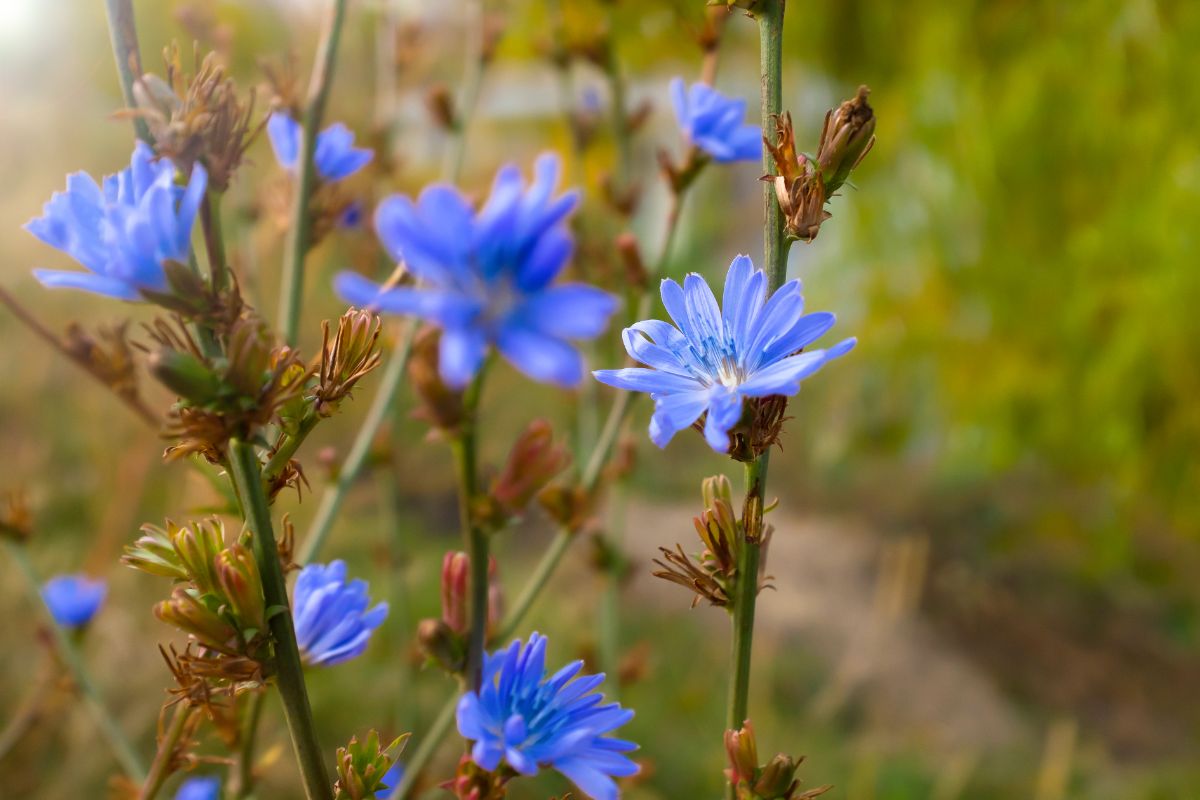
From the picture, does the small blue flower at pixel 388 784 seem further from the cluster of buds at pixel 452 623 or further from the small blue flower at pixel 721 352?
the small blue flower at pixel 721 352

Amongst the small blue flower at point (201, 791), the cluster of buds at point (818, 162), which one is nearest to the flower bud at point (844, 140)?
the cluster of buds at point (818, 162)

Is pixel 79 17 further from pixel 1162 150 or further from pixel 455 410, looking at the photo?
pixel 455 410

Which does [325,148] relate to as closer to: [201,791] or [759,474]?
[759,474]

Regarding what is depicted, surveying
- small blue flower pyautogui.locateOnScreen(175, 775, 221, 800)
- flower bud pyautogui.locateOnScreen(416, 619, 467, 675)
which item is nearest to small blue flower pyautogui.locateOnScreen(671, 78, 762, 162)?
flower bud pyautogui.locateOnScreen(416, 619, 467, 675)

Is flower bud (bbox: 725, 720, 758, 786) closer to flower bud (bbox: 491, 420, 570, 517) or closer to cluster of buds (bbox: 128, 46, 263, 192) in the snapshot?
flower bud (bbox: 491, 420, 570, 517)

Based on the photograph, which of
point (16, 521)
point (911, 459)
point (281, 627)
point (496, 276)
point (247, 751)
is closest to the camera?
point (496, 276)

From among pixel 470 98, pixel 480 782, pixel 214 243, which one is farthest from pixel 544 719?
pixel 470 98
